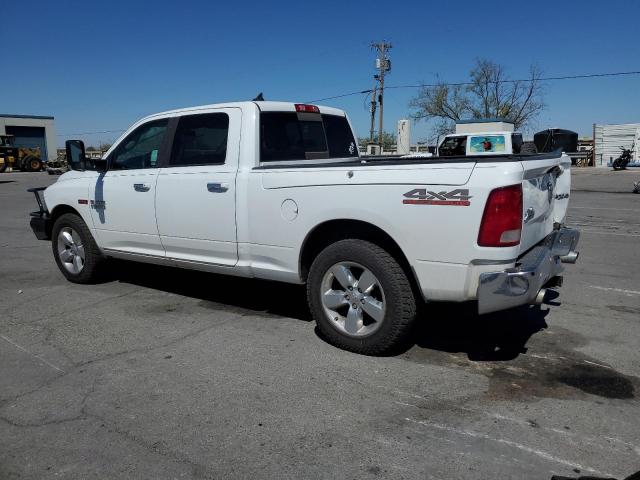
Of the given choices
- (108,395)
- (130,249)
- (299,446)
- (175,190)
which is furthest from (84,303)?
(299,446)

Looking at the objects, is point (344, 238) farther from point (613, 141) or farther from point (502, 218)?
point (613, 141)

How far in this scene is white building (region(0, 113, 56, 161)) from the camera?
2189 inches

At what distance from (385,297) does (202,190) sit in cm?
198

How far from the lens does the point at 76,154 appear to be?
5.74 meters

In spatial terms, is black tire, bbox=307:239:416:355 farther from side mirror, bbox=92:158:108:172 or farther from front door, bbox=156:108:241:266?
side mirror, bbox=92:158:108:172

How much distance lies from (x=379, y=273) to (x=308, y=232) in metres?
0.69

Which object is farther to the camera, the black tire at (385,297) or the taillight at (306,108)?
the taillight at (306,108)

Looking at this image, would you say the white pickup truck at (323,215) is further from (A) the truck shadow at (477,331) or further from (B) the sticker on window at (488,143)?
(B) the sticker on window at (488,143)

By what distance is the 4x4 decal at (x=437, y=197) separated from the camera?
10.9 feet

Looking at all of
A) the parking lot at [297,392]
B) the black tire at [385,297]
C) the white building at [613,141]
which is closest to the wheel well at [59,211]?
the parking lot at [297,392]

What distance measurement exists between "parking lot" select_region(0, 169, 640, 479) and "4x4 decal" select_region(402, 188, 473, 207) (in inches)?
47.1

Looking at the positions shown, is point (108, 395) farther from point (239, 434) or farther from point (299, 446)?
point (299, 446)

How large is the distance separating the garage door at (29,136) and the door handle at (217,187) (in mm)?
59231

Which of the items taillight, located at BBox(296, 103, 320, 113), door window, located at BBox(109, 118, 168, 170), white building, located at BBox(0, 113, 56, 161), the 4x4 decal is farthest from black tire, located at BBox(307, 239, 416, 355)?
white building, located at BBox(0, 113, 56, 161)
